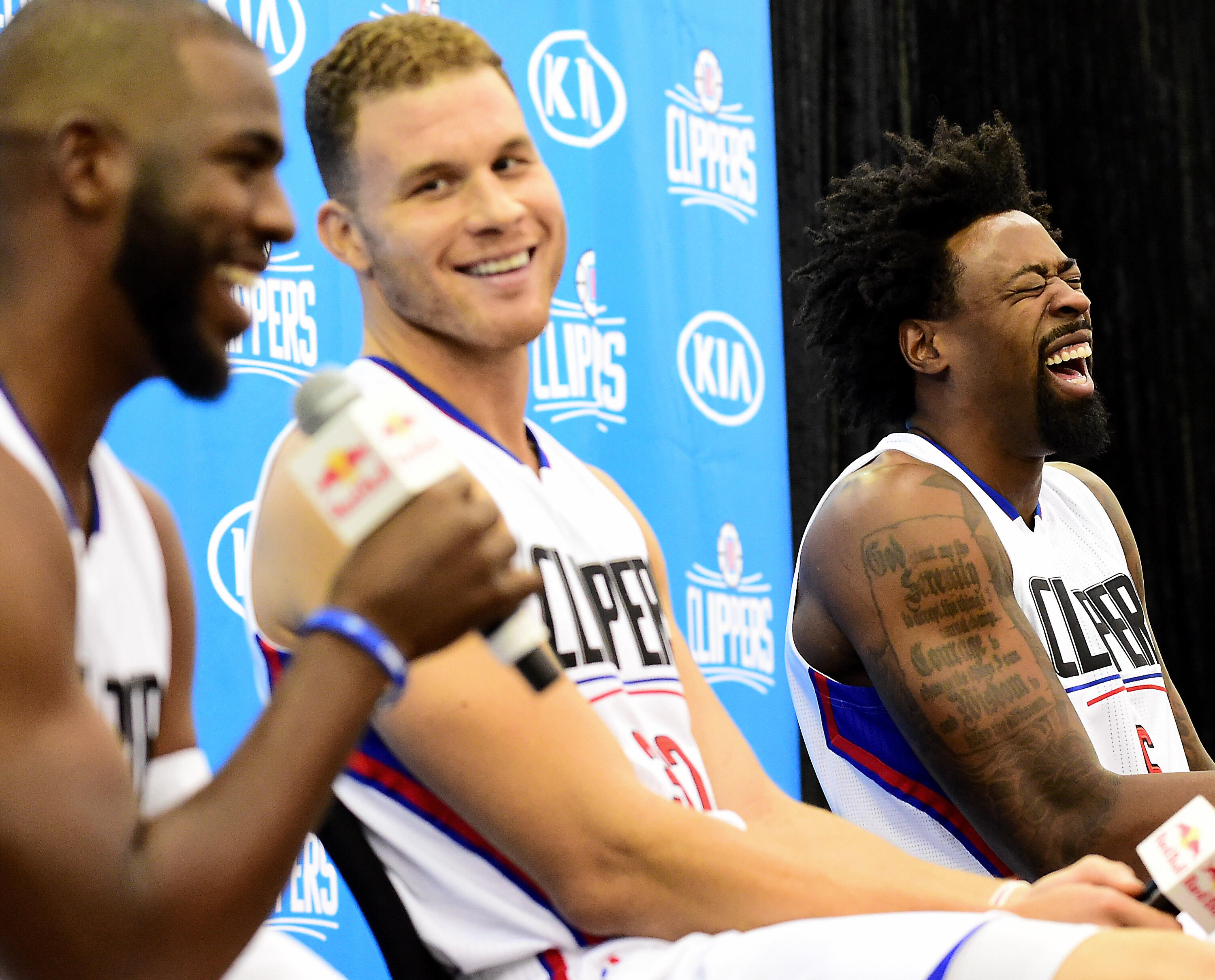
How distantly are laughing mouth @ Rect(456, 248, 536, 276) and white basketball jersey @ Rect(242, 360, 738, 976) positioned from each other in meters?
0.15

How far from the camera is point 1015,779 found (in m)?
2.04

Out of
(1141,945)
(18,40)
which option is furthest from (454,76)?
(1141,945)

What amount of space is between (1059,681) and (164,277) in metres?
1.48

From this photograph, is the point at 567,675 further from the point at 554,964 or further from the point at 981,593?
the point at 981,593

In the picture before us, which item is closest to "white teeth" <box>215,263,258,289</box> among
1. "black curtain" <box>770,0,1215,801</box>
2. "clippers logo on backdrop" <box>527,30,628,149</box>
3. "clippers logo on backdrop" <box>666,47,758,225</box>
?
"clippers logo on backdrop" <box>527,30,628,149</box>

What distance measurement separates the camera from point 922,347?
104 inches

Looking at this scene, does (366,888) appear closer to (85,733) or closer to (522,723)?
(522,723)

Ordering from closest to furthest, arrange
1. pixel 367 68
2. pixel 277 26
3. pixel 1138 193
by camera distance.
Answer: pixel 367 68 → pixel 277 26 → pixel 1138 193

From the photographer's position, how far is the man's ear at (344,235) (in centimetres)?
174

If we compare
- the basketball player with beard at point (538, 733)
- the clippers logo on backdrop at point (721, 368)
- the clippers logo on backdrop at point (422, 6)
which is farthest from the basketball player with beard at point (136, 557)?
the clippers logo on backdrop at point (721, 368)

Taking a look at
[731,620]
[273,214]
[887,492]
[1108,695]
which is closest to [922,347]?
[887,492]

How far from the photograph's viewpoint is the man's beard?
1148 millimetres

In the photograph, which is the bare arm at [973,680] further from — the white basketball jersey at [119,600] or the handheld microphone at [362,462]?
the handheld microphone at [362,462]

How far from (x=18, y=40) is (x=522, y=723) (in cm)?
75
